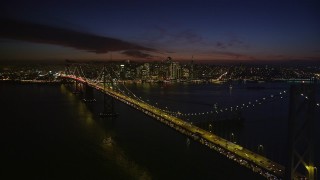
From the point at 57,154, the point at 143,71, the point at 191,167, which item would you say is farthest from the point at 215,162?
the point at 143,71

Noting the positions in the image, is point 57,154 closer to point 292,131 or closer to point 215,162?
point 215,162

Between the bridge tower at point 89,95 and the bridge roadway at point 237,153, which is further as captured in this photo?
the bridge tower at point 89,95

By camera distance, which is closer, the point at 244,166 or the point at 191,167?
the point at 244,166

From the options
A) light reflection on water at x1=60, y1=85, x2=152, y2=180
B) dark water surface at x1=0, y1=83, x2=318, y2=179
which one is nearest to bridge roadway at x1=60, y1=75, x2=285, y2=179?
dark water surface at x1=0, y1=83, x2=318, y2=179

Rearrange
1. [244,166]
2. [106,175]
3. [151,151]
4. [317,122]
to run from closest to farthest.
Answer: [244,166], [106,175], [151,151], [317,122]

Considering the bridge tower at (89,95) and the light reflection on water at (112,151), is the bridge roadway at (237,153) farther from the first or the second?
the bridge tower at (89,95)

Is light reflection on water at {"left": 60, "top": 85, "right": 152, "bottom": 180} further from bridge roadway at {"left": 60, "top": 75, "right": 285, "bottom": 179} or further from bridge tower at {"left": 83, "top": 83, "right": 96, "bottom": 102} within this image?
bridge tower at {"left": 83, "top": 83, "right": 96, "bottom": 102}

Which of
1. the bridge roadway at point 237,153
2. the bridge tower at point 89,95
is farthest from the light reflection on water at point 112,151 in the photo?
the bridge tower at point 89,95

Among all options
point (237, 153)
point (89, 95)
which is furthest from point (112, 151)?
point (89, 95)

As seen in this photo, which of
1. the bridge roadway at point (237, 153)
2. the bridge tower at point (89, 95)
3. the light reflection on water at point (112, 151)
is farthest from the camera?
the bridge tower at point (89, 95)

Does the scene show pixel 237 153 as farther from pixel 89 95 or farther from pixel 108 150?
pixel 89 95

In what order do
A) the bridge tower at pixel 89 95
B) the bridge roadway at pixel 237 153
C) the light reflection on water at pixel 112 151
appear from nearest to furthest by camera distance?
the bridge roadway at pixel 237 153 < the light reflection on water at pixel 112 151 < the bridge tower at pixel 89 95
